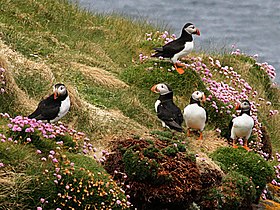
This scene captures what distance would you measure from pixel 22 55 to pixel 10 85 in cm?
230

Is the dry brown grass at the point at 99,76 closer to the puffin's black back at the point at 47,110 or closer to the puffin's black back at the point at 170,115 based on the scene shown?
the puffin's black back at the point at 170,115

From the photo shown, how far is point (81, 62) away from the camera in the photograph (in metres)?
15.1

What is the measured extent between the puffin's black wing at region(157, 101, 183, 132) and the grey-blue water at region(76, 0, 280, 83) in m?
17.3

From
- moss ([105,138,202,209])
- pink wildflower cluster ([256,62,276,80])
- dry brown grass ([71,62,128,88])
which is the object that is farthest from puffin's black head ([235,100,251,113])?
pink wildflower cluster ([256,62,276,80])

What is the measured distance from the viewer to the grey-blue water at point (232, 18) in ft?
109

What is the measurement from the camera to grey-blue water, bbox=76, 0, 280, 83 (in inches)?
1305

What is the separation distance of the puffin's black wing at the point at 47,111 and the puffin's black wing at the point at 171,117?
2.51 m

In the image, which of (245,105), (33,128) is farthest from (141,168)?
(245,105)

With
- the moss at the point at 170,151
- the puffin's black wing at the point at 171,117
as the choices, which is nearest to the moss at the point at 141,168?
the moss at the point at 170,151

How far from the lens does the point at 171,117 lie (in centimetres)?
1254

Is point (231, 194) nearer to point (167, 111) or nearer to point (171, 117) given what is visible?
point (171, 117)

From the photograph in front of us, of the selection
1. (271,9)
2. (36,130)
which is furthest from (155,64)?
(271,9)

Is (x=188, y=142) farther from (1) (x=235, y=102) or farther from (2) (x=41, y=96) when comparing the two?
(1) (x=235, y=102)

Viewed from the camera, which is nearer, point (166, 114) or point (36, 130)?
point (36, 130)
